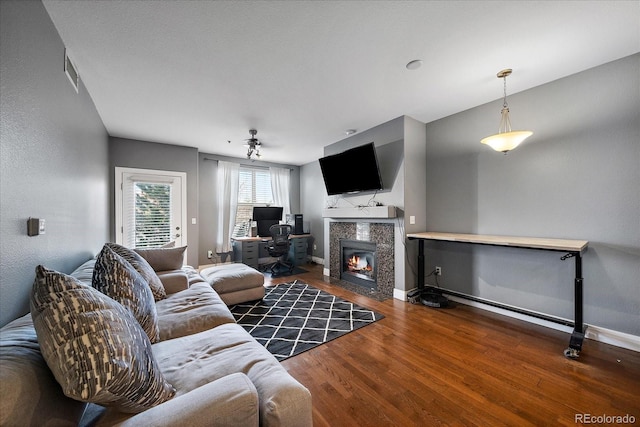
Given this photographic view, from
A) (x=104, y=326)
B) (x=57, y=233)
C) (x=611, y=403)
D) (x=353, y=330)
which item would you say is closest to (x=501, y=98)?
(x=611, y=403)

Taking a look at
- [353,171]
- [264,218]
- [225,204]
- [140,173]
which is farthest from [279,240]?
[140,173]

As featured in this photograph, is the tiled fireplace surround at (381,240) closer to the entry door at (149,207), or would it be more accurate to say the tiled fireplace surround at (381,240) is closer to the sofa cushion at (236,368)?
the sofa cushion at (236,368)

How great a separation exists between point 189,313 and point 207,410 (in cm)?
123

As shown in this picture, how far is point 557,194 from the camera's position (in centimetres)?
252

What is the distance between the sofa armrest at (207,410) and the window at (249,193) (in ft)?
16.0

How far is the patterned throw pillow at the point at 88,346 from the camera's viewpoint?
2.34 ft

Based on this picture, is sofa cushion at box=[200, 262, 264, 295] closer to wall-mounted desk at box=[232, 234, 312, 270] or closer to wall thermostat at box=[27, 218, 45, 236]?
wall-mounted desk at box=[232, 234, 312, 270]

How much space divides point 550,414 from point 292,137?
4191mm

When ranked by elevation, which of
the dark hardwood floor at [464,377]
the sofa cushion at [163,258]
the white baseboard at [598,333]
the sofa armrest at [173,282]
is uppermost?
the sofa cushion at [163,258]

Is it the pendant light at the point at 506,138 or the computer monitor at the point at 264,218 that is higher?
the pendant light at the point at 506,138

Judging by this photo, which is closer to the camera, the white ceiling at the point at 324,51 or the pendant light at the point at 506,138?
the white ceiling at the point at 324,51

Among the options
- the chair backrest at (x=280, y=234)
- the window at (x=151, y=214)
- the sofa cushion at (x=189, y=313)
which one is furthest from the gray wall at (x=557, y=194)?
the window at (x=151, y=214)

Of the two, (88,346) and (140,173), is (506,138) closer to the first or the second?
(88,346)

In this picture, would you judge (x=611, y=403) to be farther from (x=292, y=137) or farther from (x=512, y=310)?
(x=292, y=137)
